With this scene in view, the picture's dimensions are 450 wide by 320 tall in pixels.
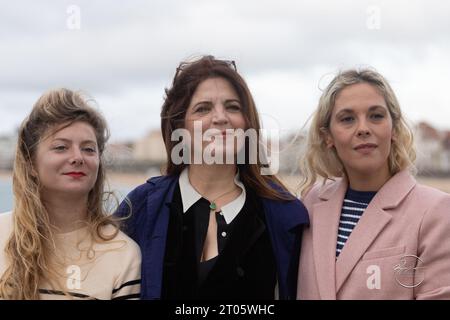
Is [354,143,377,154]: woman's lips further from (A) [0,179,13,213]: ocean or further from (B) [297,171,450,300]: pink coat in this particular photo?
(A) [0,179,13,213]: ocean

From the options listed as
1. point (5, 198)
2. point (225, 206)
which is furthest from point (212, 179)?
point (5, 198)

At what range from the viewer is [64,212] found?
139 inches

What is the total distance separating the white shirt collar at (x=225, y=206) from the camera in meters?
3.63

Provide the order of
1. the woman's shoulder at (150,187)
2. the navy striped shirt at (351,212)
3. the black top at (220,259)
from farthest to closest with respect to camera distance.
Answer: the woman's shoulder at (150,187)
the navy striped shirt at (351,212)
the black top at (220,259)

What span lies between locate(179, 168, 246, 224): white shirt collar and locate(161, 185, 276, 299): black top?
0.03 metres

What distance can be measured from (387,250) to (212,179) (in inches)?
45.7

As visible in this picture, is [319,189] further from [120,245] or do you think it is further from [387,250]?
[120,245]

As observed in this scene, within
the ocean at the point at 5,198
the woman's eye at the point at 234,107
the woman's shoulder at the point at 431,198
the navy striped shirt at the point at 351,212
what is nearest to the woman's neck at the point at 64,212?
the ocean at the point at 5,198

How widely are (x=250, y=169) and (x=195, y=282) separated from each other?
2.78ft

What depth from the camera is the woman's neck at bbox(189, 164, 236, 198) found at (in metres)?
3.70

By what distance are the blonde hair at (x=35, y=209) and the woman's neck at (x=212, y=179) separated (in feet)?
1.94

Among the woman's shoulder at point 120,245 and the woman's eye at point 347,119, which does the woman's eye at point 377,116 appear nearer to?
the woman's eye at point 347,119

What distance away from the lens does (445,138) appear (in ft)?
222
